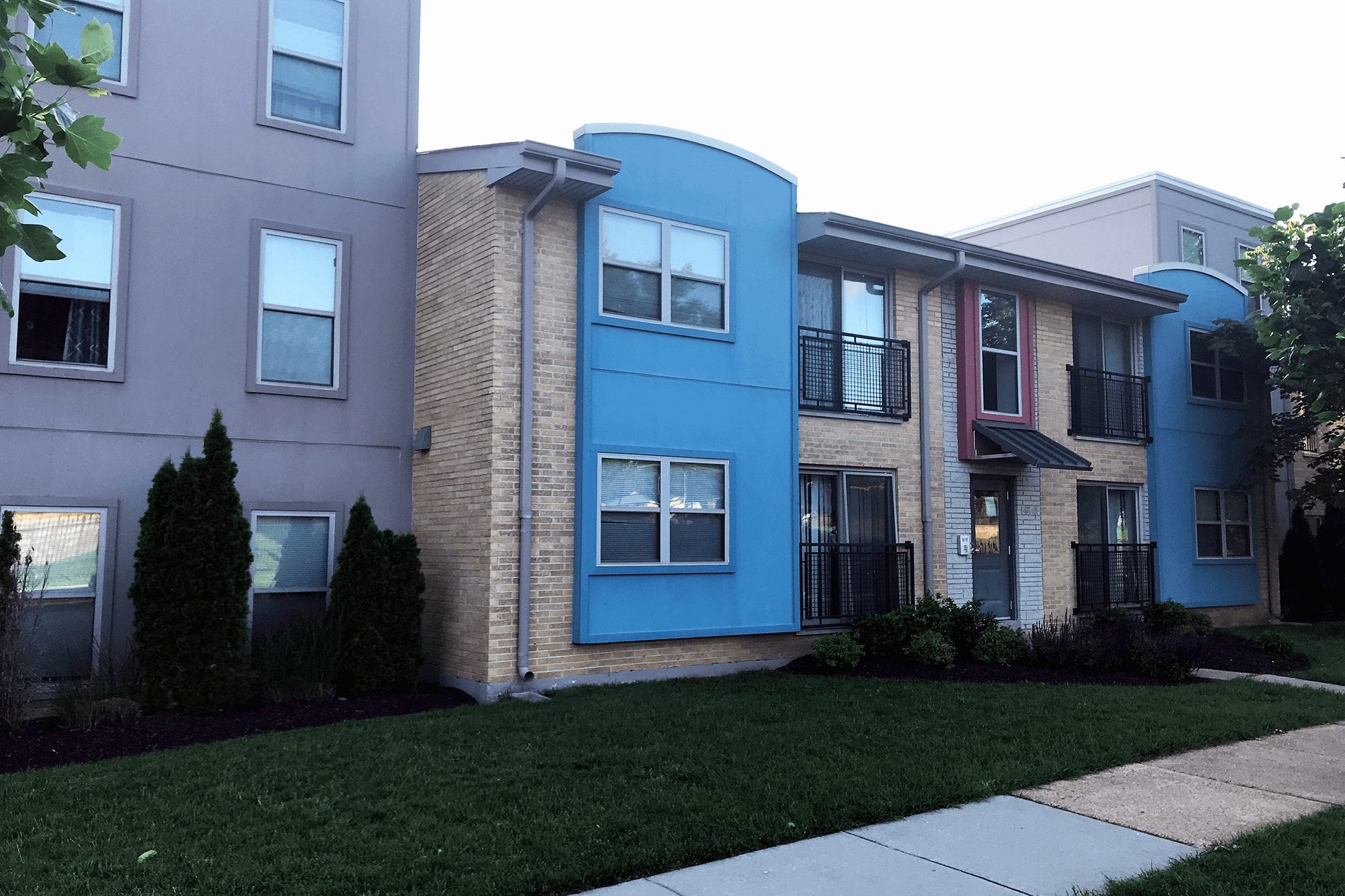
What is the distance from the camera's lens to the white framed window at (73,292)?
9.72 metres

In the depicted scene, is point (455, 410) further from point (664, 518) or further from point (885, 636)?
point (885, 636)

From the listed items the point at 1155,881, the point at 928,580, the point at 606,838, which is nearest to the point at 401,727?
the point at 606,838

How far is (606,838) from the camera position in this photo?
553 centimetres

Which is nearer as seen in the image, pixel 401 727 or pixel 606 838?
pixel 606 838

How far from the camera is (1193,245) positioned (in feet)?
70.8

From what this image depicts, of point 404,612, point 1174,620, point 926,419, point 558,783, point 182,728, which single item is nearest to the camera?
point 558,783

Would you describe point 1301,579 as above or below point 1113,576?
below

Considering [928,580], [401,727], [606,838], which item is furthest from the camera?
[928,580]

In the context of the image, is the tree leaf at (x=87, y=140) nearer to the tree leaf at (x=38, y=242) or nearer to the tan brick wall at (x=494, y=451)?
the tree leaf at (x=38, y=242)

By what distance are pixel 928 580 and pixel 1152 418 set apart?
18.9 feet

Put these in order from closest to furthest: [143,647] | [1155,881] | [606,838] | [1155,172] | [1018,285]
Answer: [1155,881]
[606,838]
[143,647]
[1018,285]
[1155,172]

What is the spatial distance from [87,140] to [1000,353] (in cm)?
1322

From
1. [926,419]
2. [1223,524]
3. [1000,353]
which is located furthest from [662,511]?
[1223,524]

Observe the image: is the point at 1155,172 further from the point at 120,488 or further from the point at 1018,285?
the point at 120,488
